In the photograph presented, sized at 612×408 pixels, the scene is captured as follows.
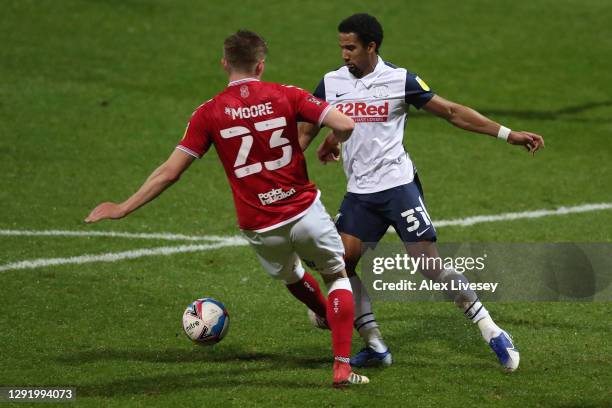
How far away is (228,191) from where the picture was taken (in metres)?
13.1

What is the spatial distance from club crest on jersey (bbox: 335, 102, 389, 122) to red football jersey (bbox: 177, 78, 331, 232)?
2.67 ft

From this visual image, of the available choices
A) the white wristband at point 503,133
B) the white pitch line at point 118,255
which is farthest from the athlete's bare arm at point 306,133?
the white pitch line at point 118,255

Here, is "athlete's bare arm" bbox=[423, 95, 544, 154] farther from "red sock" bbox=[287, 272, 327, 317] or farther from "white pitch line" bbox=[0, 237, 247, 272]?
"white pitch line" bbox=[0, 237, 247, 272]

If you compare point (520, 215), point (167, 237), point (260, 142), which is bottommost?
point (520, 215)

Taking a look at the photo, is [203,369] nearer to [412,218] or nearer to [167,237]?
[412,218]

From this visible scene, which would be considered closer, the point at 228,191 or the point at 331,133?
the point at 331,133

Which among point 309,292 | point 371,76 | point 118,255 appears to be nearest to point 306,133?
point 371,76

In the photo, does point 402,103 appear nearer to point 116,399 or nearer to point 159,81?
point 116,399

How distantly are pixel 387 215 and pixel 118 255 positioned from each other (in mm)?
3855

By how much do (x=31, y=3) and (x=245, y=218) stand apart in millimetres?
13812

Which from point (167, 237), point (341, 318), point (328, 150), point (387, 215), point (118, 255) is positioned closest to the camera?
point (341, 318)

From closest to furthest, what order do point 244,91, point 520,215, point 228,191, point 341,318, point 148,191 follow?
point 148,191, point 244,91, point 341,318, point 520,215, point 228,191

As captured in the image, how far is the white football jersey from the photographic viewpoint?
8078 mm

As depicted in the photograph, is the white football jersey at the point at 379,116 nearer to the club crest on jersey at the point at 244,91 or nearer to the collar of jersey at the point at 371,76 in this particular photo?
the collar of jersey at the point at 371,76
